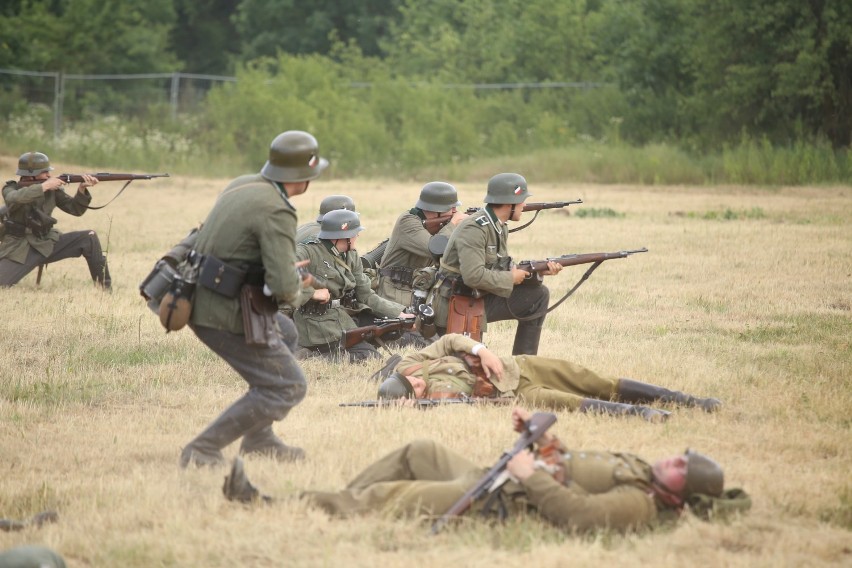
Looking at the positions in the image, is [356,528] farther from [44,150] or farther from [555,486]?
[44,150]

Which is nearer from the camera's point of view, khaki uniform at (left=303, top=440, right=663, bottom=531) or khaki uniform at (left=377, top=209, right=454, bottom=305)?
khaki uniform at (left=303, top=440, right=663, bottom=531)

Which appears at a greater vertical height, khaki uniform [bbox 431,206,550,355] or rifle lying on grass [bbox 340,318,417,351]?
khaki uniform [bbox 431,206,550,355]

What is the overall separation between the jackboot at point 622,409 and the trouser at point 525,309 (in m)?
2.22

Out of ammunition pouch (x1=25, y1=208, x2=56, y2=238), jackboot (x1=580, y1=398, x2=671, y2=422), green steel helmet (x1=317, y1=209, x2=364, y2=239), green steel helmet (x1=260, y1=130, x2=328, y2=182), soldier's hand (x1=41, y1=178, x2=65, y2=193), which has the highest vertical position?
green steel helmet (x1=260, y1=130, x2=328, y2=182)

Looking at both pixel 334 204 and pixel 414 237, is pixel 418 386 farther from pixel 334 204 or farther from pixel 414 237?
pixel 334 204

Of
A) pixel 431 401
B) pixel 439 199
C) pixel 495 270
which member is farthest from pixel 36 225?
pixel 431 401

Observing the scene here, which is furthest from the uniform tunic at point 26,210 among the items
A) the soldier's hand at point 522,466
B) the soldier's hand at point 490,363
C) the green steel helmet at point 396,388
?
the soldier's hand at point 522,466

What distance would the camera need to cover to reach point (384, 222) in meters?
23.5

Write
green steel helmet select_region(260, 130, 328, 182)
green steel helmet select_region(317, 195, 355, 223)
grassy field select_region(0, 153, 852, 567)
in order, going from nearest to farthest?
1. grassy field select_region(0, 153, 852, 567)
2. green steel helmet select_region(260, 130, 328, 182)
3. green steel helmet select_region(317, 195, 355, 223)

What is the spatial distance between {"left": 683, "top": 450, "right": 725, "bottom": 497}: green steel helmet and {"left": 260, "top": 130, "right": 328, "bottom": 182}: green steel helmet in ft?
9.69

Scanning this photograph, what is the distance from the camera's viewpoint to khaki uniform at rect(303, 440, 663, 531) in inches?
258

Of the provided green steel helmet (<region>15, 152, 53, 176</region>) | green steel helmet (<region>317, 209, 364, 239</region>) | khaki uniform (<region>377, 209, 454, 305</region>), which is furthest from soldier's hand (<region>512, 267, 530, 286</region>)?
green steel helmet (<region>15, 152, 53, 176</region>)

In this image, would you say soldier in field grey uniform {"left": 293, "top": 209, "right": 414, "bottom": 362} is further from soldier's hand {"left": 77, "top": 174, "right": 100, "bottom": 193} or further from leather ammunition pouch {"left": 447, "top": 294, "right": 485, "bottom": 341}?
soldier's hand {"left": 77, "top": 174, "right": 100, "bottom": 193}

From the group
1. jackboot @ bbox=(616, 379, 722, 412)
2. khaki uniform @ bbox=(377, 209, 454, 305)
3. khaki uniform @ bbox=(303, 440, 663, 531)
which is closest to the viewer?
khaki uniform @ bbox=(303, 440, 663, 531)
